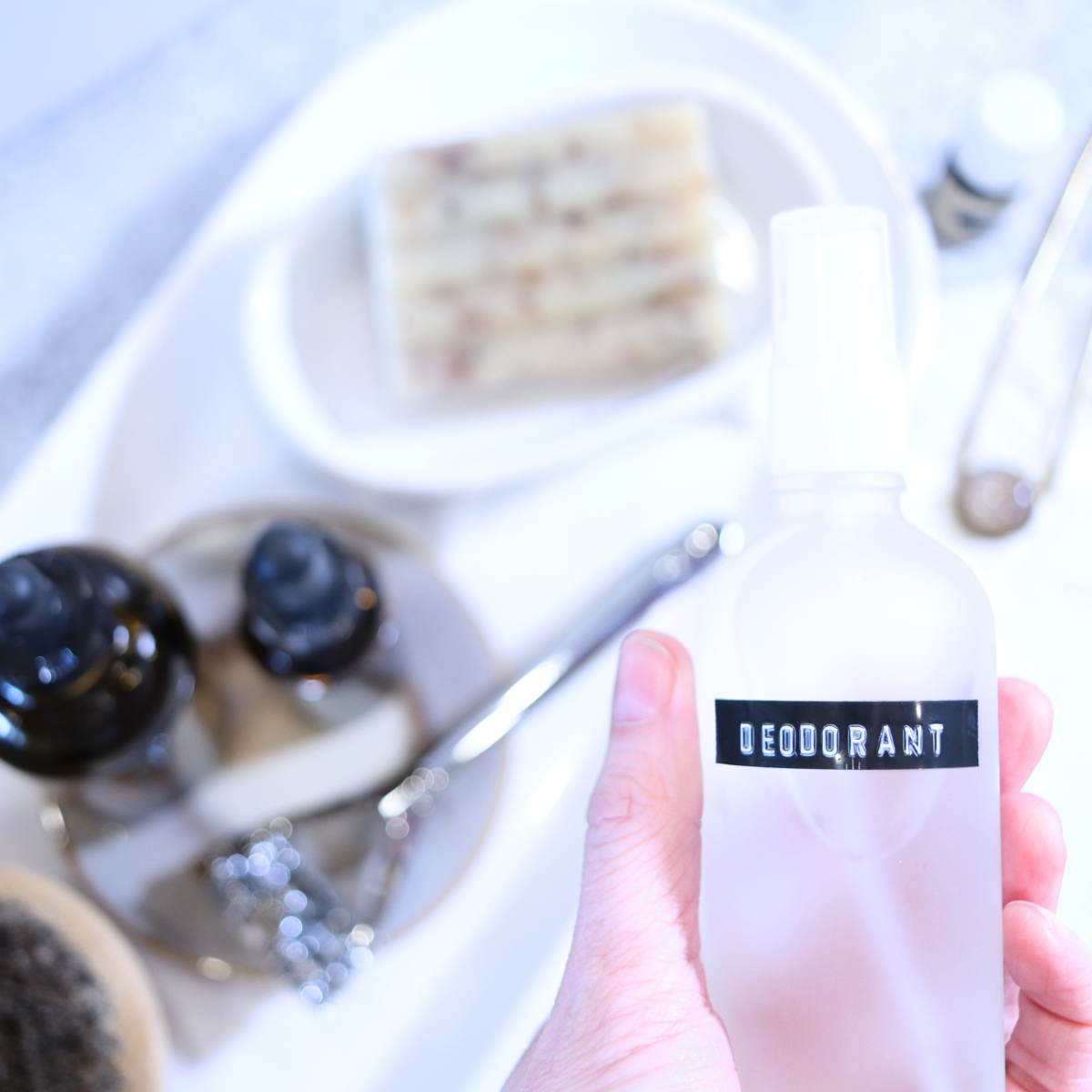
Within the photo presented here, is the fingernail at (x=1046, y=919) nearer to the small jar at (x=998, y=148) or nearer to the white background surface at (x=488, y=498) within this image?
the white background surface at (x=488, y=498)

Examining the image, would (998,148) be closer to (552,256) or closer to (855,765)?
(552,256)

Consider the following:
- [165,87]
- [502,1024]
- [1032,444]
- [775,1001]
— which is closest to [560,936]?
[502,1024]

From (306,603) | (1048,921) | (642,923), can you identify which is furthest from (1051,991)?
(306,603)

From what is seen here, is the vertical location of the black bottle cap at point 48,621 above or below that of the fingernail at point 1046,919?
above

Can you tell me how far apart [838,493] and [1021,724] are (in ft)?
0.42

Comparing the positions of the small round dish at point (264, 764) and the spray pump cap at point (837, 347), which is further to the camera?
the small round dish at point (264, 764)

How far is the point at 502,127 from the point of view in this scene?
1.51 feet

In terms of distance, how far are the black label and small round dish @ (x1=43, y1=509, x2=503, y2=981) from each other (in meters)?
0.20

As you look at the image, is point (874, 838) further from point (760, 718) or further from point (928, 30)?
point (928, 30)

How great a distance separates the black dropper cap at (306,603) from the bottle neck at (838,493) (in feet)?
0.58

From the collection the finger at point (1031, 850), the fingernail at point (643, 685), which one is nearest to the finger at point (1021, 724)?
the finger at point (1031, 850)

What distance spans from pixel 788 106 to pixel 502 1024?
408mm

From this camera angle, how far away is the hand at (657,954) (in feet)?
0.86

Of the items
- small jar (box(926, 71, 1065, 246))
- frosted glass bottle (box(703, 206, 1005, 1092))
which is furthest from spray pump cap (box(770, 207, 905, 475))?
small jar (box(926, 71, 1065, 246))
